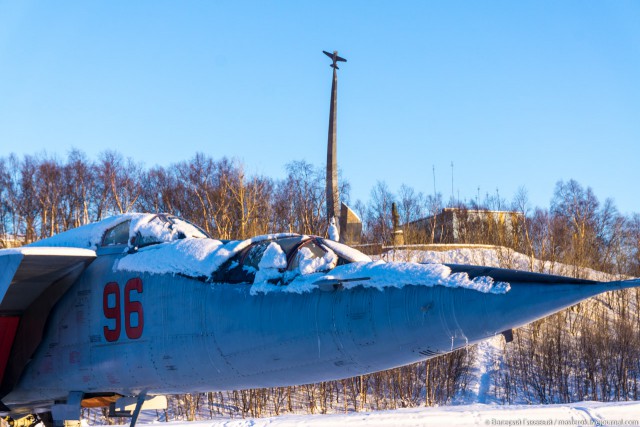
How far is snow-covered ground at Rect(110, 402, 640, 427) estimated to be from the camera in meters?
12.5

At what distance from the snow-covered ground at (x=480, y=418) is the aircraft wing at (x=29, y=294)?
547 centimetres

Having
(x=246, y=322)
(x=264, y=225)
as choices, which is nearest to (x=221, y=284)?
(x=246, y=322)

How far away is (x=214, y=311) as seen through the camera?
18.3 feet

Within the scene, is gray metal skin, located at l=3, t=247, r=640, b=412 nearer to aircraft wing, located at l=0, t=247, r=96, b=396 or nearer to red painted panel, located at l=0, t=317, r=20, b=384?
aircraft wing, located at l=0, t=247, r=96, b=396

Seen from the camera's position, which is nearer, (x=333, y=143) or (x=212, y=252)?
(x=212, y=252)

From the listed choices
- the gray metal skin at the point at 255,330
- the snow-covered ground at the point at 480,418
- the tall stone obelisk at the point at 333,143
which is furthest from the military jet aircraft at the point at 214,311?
the tall stone obelisk at the point at 333,143

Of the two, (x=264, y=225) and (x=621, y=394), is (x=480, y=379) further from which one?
(x=264, y=225)

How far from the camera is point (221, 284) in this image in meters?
5.66

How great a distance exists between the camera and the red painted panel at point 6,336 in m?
6.96

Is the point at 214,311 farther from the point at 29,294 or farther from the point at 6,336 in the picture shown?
the point at 6,336

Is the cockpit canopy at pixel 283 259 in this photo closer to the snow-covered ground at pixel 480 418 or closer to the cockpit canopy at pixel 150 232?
the cockpit canopy at pixel 150 232

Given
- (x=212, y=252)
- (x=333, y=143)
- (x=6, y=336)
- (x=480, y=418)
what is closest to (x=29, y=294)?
(x=6, y=336)

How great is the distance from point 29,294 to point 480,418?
8.86m

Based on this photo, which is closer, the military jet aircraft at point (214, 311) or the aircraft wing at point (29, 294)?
the military jet aircraft at point (214, 311)
